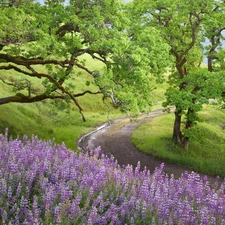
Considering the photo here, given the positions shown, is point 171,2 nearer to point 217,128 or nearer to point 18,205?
point 217,128

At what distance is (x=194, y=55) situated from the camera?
91.2ft

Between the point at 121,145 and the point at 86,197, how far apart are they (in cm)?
2388

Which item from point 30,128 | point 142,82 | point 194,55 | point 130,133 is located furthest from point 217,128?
point 142,82

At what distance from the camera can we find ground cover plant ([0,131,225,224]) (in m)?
4.96

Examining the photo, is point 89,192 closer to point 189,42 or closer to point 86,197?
point 86,197

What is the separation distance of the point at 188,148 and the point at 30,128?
13.0m

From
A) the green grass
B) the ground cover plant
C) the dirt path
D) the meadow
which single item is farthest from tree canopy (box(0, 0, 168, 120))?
the green grass

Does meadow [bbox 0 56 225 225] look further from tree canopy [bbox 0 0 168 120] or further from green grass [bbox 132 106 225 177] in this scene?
green grass [bbox 132 106 225 177]

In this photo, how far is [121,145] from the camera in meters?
29.6

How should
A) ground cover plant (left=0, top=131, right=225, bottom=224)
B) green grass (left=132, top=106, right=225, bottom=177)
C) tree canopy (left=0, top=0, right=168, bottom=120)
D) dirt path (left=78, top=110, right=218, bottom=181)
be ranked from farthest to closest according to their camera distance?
1. green grass (left=132, top=106, right=225, bottom=177)
2. dirt path (left=78, top=110, right=218, bottom=181)
3. tree canopy (left=0, top=0, right=168, bottom=120)
4. ground cover plant (left=0, top=131, right=225, bottom=224)

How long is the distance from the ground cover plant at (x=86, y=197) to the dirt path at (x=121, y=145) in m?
16.4

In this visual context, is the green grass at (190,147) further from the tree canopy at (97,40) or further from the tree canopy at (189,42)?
the tree canopy at (97,40)

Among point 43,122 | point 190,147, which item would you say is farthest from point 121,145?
point 43,122

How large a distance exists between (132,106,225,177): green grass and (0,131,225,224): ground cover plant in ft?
65.5
